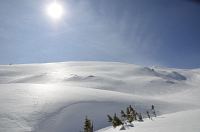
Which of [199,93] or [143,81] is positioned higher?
[143,81]

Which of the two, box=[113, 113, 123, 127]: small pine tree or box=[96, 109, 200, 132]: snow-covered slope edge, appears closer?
box=[96, 109, 200, 132]: snow-covered slope edge

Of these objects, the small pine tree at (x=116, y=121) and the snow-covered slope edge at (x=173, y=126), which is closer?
the snow-covered slope edge at (x=173, y=126)

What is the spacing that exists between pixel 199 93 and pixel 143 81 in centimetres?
1658

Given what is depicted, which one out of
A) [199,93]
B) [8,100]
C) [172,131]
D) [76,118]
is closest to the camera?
[172,131]

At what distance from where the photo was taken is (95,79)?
81.1 meters

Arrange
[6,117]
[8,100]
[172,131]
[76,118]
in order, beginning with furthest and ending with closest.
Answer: [8,100] → [76,118] → [6,117] → [172,131]

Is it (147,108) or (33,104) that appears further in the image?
(147,108)

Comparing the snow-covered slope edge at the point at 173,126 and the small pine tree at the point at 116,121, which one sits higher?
Answer: the small pine tree at the point at 116,121

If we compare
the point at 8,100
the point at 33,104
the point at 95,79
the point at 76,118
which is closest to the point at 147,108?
the point at 76,118

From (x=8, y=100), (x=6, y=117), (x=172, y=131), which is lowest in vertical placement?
(x=172, y=131)

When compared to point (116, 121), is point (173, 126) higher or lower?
lower

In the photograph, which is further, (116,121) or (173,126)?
(116,121)

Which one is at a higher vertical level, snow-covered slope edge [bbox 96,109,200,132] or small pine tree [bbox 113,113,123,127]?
small pine tree [bbox 113,113,123,127]

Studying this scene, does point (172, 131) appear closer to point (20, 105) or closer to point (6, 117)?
point (6, 117)
